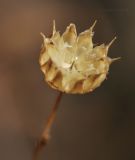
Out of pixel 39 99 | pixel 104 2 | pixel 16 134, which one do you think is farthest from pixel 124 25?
pixel 16 134

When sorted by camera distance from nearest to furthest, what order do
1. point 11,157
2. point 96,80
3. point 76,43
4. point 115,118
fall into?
point 96,80, point 76,43, point 11,157, point 115,118

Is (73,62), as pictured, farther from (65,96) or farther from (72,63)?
(65,96)

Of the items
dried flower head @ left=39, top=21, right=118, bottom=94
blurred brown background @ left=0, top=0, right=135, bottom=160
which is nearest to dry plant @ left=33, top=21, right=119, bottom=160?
dried flower head @ left=39, top=21, right=118, bottom=94

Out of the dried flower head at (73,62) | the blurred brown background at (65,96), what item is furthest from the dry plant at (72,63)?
the blurred brown background at (65,96)

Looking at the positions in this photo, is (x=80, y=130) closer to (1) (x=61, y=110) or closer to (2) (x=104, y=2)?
(1) (x=61, y=110)

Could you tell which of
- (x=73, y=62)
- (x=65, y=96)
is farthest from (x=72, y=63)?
(x=65, y=96)

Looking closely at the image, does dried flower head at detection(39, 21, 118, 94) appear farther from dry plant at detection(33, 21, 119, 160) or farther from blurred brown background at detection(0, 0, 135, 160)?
blurred brown background at detection(0, 0, 135, 160)

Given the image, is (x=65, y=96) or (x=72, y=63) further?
(x=65, y=96)
